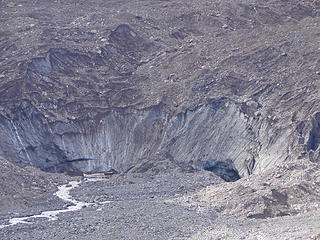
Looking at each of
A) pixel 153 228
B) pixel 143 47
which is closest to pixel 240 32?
pixel 143 47

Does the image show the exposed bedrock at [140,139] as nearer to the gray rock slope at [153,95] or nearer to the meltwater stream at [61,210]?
the gray rock slope at [153,95]

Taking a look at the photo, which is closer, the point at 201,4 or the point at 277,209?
the point at 277,209

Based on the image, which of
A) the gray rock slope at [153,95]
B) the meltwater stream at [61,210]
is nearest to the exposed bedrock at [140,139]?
the gray rock slope at [153,95]

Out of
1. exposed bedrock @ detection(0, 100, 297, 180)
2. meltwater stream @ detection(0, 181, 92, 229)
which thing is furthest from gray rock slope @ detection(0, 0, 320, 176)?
meltwater stream @ detection(0, 181, 92, 229)

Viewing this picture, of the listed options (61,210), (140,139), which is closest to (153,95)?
(140,139)

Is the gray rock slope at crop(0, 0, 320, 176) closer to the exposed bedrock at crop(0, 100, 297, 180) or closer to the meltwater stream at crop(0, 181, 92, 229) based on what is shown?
the exposed bedrock at crop(0, 100, 297, 180)

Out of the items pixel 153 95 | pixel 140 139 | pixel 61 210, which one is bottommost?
pixel 140 139

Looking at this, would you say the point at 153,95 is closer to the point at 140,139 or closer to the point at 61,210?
the point at 140,139

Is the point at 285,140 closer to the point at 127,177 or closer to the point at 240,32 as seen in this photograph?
the point at 127,177
